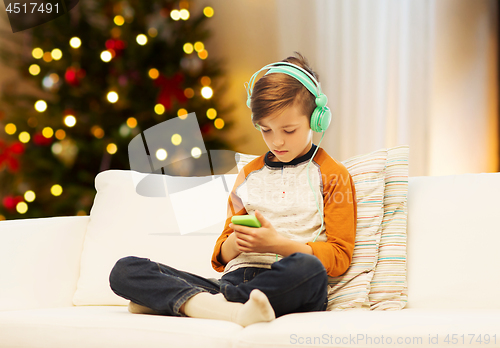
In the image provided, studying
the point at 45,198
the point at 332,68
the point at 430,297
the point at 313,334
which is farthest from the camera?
the point at 332,68

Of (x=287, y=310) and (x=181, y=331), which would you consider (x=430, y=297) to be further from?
(x=181, y=331)

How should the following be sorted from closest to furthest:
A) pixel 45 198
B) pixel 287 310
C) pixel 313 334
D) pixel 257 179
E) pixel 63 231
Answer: pixel 313 334
pixel 287 310
pixel 257 179
pixel 63 231
pixel 45 198

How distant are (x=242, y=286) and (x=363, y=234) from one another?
36cm

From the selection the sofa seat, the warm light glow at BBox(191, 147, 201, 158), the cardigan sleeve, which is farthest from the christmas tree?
the sofa seat

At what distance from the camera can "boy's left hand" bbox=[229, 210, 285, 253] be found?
903 millimetres

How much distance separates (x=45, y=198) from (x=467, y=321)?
2.14m

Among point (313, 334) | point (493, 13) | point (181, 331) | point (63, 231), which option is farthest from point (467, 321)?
point (493, 13)

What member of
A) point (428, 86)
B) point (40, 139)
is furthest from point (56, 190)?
point (428, 86)

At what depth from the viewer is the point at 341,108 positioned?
2.34 m

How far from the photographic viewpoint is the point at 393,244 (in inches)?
40.9

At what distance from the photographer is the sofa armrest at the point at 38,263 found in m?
1.12

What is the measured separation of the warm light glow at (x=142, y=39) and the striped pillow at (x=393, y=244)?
5.15 ft

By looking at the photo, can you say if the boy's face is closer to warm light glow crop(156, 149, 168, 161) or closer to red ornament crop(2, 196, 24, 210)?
warm light glow crop(156, 149, 168, 161)

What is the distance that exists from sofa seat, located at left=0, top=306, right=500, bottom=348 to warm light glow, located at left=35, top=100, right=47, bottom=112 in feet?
5.36
